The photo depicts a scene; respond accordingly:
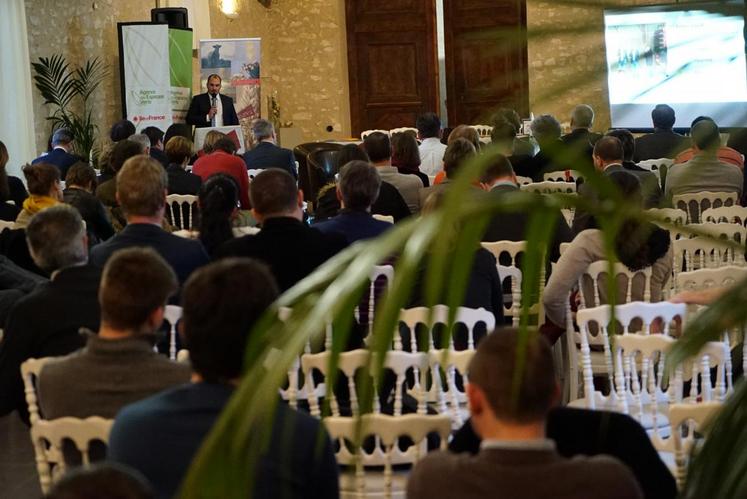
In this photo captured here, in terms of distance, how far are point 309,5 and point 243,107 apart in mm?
3178

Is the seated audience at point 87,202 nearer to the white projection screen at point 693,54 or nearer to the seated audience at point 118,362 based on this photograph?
the seated audience at point 118,362

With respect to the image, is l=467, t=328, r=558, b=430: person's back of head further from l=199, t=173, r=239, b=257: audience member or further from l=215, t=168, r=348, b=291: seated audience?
l=199, t=173, r=239, b=257: audience member

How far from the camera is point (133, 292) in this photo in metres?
3.11

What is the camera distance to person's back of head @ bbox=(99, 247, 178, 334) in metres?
3.09

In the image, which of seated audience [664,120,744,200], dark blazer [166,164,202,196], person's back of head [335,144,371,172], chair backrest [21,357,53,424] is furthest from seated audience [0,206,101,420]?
dark blazer [166,164,202,196]

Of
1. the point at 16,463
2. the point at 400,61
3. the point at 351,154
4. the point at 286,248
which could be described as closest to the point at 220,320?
the point at 286,248

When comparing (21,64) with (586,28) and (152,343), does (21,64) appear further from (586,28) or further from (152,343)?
(586,28)

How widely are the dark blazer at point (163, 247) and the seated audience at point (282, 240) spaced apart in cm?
10

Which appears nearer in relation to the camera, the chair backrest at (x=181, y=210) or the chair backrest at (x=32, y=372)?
the chair backrest at (x=32, y=372)

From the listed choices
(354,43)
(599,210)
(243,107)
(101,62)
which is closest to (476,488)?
(599,210)

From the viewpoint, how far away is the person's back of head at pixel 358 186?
5.46 m

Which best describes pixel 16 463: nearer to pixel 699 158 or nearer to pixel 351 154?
pixel 351 154

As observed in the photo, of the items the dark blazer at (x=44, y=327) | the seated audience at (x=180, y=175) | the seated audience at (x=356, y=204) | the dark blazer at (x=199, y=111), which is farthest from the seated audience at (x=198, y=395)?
the dark blazer at (x=199, y=111)

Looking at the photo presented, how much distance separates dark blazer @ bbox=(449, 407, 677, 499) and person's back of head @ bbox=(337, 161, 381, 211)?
3090 millimetres
